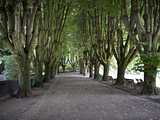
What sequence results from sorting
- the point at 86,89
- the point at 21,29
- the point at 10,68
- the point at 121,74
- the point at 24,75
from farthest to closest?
the point at 10,68 → the point at 121,74 → the point at 86,89 → the point at 24,75 → the point at 21,29

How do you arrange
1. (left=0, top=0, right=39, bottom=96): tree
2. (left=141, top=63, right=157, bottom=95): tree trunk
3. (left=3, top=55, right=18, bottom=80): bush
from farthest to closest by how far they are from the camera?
(left=3, top=55, right=18, bottom=80): bush, (left=141, top=63, right=157, bottom=95): tree trunk, (left=0, top=0, right=39, bottom=96): tree

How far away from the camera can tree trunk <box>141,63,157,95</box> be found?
1814 centimetres

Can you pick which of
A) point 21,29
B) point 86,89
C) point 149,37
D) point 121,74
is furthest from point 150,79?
point 121,74

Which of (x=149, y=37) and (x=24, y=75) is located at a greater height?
(x=149, y=37)

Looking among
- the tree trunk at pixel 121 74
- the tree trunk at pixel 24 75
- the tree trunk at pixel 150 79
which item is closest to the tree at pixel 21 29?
the tree trunk at pixel 24 75

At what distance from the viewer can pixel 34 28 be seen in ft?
64.5

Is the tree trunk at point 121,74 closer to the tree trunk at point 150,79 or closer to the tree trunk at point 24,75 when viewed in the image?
the tree trunk at point 150,79

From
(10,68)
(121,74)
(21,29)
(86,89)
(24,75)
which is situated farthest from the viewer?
(10,68)

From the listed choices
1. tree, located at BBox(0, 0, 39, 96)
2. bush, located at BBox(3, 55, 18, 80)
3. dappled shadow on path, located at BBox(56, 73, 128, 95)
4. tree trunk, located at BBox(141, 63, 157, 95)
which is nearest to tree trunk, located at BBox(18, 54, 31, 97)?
tree, located at BBox(0, 0, 39, 96)

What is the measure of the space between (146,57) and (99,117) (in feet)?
24.6

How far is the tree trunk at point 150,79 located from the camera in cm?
1814

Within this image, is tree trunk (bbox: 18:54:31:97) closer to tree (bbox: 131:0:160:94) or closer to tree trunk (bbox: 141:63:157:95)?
tree (bbox: 131:0:160:94)

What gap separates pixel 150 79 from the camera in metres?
18.5

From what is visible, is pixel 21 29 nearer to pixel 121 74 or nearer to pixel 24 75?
pixel 24 75
